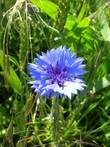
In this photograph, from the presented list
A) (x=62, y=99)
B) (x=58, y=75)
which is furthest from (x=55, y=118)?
(x=62, y=99)

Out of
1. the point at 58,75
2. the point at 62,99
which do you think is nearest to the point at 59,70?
the point at 58,75

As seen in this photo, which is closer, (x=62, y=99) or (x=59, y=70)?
(x=59, y=70)

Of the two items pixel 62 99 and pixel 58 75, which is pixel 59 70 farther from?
pixel 62 99

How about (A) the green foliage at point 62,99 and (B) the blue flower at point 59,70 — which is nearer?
(B) the blue flower at point 59,70

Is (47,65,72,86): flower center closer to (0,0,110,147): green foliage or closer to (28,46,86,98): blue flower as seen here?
(28,46,86,98): blue flower

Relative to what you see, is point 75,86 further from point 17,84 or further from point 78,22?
point 78,22

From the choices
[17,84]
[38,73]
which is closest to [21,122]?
[17,84]

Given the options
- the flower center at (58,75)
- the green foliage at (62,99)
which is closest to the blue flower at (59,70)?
the flower center at (58,75)

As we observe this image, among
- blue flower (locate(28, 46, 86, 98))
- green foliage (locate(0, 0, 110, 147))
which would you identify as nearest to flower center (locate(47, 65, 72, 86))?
blue flower (locate(28, 46, 86, 98))

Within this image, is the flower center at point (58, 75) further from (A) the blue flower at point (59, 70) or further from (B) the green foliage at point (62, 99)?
(B) the green foliage at point (62, 99)
